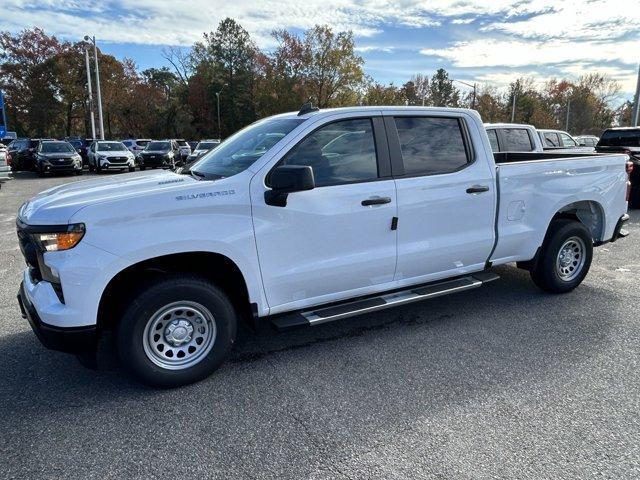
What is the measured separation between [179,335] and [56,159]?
2202 centimetres

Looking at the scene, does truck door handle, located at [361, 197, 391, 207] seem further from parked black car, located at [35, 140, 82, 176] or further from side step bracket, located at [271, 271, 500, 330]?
parked black car, located at [35, 140, 82, 176]

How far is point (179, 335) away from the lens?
3434 millimetres

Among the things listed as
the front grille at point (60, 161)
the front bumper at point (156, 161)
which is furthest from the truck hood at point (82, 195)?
the front bumper at point (156, 161)

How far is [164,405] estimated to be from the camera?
3.25m

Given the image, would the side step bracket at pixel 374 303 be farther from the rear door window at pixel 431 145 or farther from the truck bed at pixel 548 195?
the rear door window at pixel 431 145

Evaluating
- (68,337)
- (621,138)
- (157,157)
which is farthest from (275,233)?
(157,157)

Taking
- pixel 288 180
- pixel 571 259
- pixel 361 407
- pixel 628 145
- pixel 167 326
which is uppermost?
pixel 628 145

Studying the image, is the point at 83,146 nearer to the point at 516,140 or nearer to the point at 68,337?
the point at 516,140

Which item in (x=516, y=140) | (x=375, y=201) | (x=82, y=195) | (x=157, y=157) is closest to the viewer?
(x=82, y=195)

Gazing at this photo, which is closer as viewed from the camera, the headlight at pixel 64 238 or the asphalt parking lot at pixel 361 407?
the asphalt parking lot at pixel 361 407

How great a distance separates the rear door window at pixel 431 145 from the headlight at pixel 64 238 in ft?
8.39

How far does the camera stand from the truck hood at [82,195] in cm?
308

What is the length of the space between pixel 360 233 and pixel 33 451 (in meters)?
2.60

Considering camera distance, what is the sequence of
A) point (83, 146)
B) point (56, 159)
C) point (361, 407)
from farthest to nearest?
point (83, 146) < point (56, 159) < point (361, 407)
